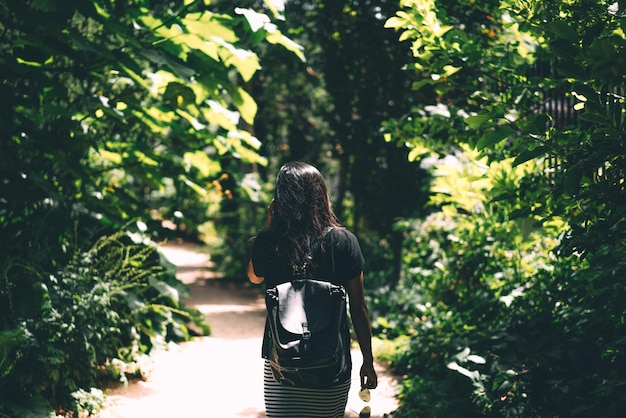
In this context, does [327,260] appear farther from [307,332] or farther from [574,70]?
[574,70]

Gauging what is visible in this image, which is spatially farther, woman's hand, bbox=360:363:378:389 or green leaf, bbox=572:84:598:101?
woman's hand, bbox=360:363:378:389

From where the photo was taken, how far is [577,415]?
374 centimetres

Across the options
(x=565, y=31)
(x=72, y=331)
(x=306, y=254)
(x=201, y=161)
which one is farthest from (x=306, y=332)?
(x=201, y=161)

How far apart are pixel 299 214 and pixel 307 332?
55cm

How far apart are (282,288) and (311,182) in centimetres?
52

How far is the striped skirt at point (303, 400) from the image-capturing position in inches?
113

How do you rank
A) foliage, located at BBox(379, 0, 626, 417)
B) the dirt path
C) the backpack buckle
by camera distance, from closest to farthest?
1. the backpack buckle
2. foliage, located at BBox(379, 0, 626, 417)
3. the dirt path

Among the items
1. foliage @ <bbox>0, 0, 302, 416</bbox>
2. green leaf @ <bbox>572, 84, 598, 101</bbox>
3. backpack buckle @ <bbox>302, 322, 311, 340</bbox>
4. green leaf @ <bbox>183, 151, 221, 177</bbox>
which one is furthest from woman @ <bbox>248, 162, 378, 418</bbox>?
green leaf @ <bbox>183, 151, 221, 177</bbox>

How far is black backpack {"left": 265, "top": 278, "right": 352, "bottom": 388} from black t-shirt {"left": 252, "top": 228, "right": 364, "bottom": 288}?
0.30ft

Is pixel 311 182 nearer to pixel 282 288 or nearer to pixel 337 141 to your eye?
pixel 282 288

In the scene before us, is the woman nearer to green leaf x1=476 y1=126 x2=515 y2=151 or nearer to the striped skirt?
the striped skirt

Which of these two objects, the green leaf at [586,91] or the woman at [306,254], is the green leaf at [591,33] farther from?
the woman at [306,254]

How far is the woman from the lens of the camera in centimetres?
289

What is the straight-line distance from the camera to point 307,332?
2.72 m
